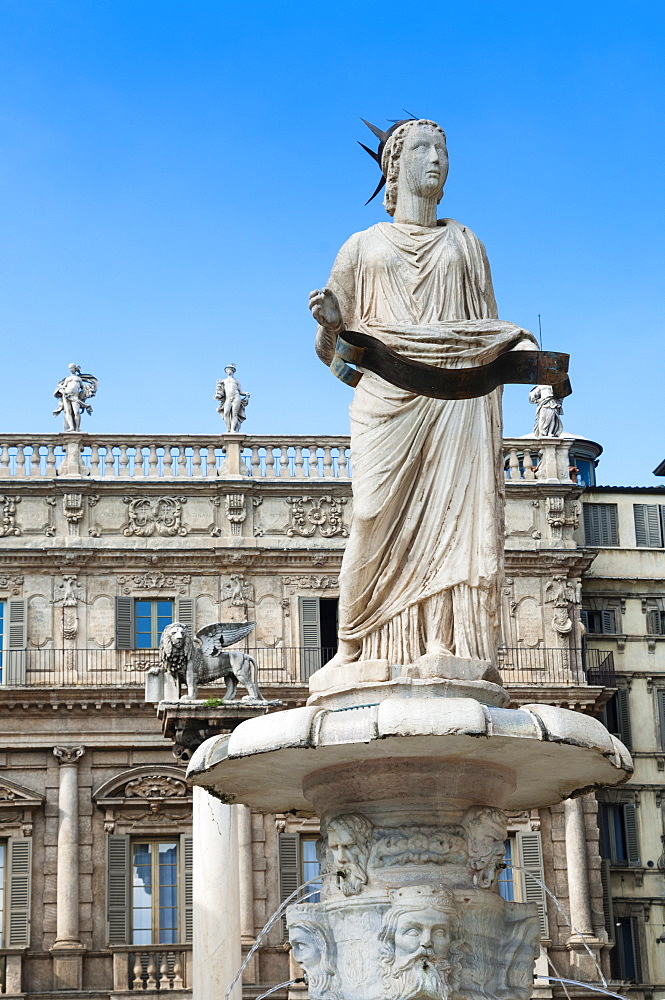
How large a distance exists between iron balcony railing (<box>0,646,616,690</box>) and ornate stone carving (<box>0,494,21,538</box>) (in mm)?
2723

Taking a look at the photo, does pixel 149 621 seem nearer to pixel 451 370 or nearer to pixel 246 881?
pixel 246 881

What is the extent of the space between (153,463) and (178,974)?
1099cm

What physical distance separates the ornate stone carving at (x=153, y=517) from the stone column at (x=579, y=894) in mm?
10287

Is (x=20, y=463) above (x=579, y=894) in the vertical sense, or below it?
above

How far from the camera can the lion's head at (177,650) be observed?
25609 mm

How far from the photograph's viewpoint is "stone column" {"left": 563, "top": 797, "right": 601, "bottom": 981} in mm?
33938

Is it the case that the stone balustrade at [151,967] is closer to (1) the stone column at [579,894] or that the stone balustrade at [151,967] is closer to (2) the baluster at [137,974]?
(2) the baluster at [137,974]

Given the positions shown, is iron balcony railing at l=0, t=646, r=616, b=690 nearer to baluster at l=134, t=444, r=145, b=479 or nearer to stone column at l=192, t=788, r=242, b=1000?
baluster at l=134, t=444, r=145, b=479

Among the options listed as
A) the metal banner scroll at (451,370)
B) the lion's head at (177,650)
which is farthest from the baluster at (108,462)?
the metal banner scroll at (451,370)

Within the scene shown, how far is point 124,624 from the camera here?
1406 inches

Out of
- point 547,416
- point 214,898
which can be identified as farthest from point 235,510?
point 214,898

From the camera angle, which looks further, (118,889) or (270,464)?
(270,464)

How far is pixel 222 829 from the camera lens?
2041 centimetres

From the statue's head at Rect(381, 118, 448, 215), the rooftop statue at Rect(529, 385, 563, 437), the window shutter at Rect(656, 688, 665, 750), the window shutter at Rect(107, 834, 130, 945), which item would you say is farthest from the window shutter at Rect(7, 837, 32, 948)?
the statue's head at Rect(381, 118, 448, 215)
